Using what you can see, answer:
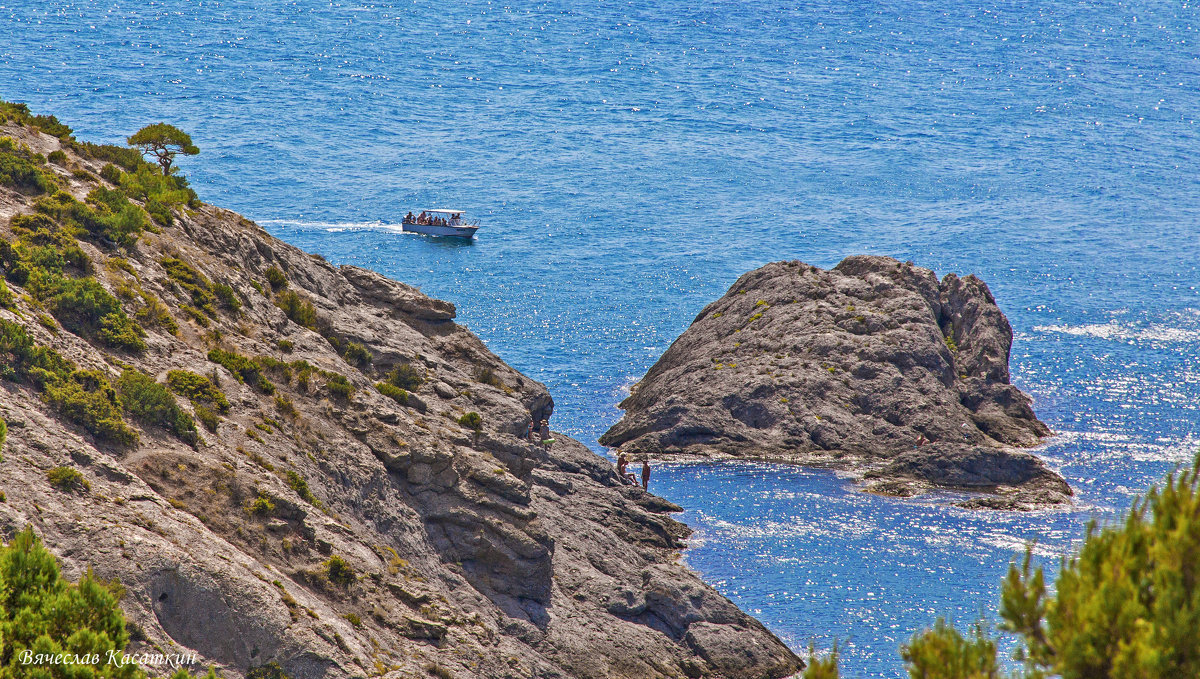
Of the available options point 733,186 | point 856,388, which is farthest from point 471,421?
point 733,186

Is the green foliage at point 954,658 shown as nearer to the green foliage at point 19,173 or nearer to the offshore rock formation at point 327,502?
the offshore rock formation at point 327,502

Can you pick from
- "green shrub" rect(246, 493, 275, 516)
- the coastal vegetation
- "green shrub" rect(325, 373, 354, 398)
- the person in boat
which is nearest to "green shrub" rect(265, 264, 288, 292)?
"green shrub" rect(325, 373, 354, 398)

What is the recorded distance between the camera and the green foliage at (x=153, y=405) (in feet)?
Result: 87.6

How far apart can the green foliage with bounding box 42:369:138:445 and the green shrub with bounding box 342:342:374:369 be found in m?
12.0

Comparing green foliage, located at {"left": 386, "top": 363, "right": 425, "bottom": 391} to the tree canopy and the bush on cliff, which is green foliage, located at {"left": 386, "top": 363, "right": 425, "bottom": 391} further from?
the bush on cliff

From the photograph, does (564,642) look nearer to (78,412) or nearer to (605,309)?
(78,412)

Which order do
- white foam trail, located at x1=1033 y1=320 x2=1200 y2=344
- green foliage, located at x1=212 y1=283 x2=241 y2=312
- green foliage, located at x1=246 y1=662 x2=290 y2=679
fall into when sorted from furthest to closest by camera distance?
white foam trail, located at x1=1033 y1=320 x2=1200 y2=344
green foliage, located at x1=212 y1=283 x2=241 y2=312
green foliage, located at x1=246 y1=662 x2=290 y2=679

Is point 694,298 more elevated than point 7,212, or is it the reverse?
point 694,298

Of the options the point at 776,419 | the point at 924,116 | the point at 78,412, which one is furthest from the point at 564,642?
the point at 924,116

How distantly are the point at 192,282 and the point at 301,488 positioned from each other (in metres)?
9.13

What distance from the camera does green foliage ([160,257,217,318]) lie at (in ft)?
110

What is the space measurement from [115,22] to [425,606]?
583 ft

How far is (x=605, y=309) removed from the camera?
93.4 meters

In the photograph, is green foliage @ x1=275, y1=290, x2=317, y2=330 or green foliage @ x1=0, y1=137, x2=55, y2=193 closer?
green foliage @ x1=0, y1=137, x2=55, y2=193
